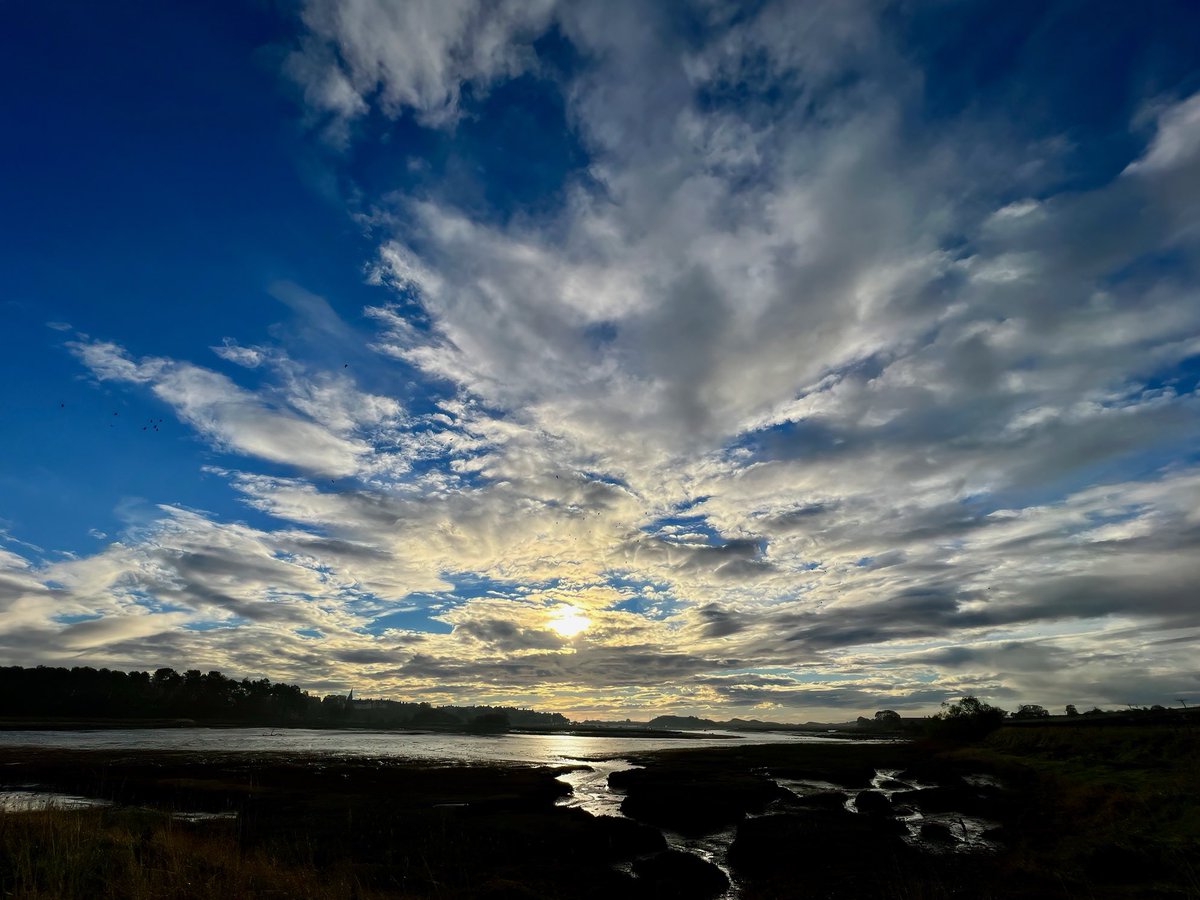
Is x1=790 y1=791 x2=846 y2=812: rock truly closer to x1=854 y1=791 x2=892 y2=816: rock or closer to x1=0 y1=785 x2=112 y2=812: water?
x1=854 y1=791 x2=892 y2=816: rock

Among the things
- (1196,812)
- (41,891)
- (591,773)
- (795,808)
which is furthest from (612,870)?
(591,773)

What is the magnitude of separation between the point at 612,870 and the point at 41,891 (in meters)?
18.9

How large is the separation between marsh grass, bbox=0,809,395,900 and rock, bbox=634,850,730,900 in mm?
10662

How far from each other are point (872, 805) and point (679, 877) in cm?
2316

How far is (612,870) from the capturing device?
24250mm

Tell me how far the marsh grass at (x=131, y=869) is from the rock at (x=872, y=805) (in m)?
32.9

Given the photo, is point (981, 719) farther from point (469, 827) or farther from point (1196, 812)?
point (469, 827)

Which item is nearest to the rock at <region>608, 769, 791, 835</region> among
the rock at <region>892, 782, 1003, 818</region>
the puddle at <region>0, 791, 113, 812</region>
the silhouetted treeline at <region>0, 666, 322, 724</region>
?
the rock at <region>892, 782, 1003, 818</region>

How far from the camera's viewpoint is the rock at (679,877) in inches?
857

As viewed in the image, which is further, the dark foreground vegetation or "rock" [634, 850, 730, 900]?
"rock" [634, 850, 730, 900]

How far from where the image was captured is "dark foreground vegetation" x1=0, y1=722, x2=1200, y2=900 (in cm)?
1731

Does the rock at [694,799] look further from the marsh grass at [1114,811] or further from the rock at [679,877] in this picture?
the marsh grass at [1114,811]

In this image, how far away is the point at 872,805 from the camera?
3916 centimetres

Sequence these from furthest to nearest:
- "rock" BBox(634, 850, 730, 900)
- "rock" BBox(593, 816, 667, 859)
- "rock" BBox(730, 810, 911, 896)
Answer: "rock" BBox(593, 816, 667, 859) → "rock" BBox(730, 810, 911, 896) → "rock" BBox(634, 850, 730, 900)
